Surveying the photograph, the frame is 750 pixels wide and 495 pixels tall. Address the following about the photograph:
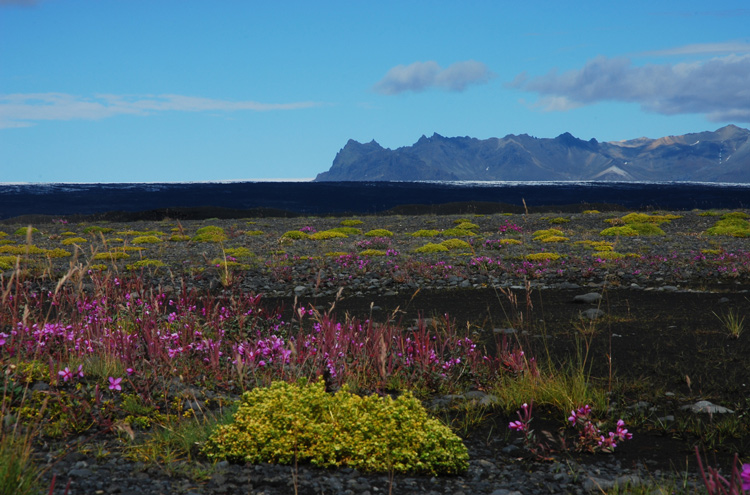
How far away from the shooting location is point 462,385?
607cm

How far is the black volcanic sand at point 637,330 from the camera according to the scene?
4.83m

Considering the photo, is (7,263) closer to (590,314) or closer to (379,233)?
(379,233)

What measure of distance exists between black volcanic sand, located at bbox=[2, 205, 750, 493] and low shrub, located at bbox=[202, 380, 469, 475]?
0.64 metres

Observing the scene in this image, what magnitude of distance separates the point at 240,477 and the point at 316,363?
1.80m

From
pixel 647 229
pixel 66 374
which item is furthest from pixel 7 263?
pixel 647 229

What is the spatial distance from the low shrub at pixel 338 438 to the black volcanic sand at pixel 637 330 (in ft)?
2.09

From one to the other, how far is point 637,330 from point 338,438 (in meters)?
5.71

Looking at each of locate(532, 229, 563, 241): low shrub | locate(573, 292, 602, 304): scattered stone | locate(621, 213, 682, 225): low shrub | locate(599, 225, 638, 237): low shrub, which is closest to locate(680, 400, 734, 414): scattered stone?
locate(573, 292, 602, 304): scattered stone

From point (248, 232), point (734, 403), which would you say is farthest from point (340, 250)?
point (734, 403)

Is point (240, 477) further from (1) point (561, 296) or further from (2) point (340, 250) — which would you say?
(2) point (340, 250)

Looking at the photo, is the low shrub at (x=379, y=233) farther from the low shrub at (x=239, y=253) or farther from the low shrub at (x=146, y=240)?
the low shrub at (x=146, y=240)

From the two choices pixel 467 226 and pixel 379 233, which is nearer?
pixel 379 233

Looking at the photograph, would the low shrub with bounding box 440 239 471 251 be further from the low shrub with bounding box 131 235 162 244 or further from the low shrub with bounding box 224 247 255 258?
the low shrub with bounding box 131 235 162 244

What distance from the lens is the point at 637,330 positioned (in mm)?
8180
